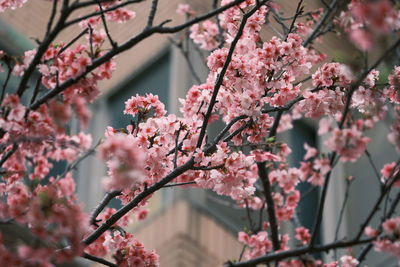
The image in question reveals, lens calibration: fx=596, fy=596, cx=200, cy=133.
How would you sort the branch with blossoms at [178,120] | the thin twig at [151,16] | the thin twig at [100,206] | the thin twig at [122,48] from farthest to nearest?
the thin twig at [100,206]
the thin twig at [151,16]
the thin twig at [122,48]
the branch with blossoms at [178,120]

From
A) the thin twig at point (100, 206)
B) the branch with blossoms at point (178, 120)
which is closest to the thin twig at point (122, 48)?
the branch with blossoms at point (178, 120)

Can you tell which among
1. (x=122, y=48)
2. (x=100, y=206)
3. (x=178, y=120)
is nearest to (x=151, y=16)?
(x=122, y=48)

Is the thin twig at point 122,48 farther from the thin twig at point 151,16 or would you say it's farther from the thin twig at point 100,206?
the thin twig at point 100,206

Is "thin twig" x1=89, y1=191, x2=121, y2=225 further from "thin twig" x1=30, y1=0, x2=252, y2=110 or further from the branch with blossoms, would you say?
"thin twig" x1=30, y1=0, x2=252, y2=110

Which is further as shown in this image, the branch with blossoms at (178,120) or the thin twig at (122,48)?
the thin twig at (122,48)

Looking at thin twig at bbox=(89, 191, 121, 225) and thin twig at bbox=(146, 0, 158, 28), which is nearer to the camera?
thin twig at bbox=(146, 0, 158, 28)

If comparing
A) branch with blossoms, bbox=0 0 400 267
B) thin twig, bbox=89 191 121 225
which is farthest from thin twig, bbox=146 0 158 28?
thin twig, bbox=89 191 121 225

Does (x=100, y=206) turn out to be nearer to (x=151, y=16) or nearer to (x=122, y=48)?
(x=122, y=48)

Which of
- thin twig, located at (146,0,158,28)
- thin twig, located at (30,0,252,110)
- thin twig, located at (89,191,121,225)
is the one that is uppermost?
thin twig, located at (146,0,158,28)

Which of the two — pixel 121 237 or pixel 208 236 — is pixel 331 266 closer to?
pixel 121 237

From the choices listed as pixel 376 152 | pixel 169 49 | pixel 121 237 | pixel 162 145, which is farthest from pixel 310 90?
pixel 376 152

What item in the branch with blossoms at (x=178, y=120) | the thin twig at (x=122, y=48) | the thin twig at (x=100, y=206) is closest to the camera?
the branch with blossoms at (x=178, y=120)

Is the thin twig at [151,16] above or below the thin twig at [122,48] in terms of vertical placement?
above

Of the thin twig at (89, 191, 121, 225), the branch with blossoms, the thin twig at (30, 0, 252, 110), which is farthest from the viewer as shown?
the thin twig at (89, 191, 121, 225)
